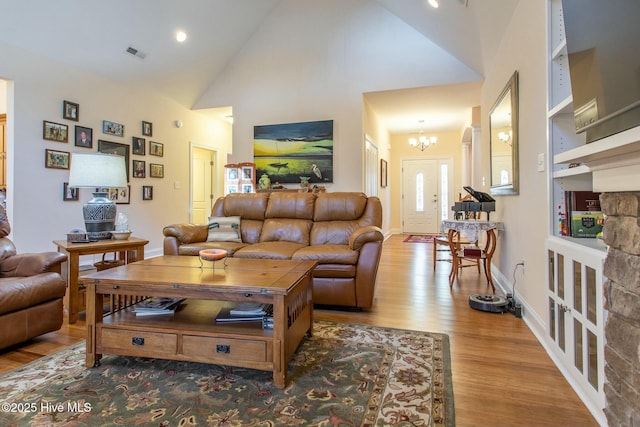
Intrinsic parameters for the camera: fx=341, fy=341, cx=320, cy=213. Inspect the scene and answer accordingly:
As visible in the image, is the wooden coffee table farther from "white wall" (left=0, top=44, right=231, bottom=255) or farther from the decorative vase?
the decorative vase

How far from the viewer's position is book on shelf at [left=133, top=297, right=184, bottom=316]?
1947 mm

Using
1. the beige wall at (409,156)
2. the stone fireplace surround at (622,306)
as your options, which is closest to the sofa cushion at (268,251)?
the stone fireplace surround at (622,306)

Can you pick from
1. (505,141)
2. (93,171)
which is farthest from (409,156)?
(93,171)

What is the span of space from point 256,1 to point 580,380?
5.88 metres

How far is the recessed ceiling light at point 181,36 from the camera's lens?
4845mm

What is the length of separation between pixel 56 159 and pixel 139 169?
1.21m

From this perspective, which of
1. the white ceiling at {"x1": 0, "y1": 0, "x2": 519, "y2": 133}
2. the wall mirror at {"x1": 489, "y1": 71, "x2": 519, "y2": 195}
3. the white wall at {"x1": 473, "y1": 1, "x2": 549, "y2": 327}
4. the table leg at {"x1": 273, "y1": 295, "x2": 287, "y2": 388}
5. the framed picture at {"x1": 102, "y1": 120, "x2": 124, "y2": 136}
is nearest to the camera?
the table leg at {"x1": 273, "y1": 295, "x2": 287, "y2": 388}

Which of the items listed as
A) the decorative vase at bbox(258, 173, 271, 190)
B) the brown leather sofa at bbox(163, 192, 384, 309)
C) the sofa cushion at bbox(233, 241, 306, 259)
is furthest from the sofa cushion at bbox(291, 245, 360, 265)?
the decorative vase at bbox(258, 173, 271, 190)

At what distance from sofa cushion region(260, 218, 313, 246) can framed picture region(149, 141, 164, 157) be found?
2.86 metres

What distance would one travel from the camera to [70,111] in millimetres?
4176

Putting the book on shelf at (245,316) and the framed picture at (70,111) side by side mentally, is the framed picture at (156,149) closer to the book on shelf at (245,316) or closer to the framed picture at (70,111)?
the framed picture at (70,111)

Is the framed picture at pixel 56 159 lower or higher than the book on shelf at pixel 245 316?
higher

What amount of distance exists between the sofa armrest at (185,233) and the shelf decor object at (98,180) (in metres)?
0.47

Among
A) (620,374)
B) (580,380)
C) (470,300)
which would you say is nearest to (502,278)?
(470,300)
